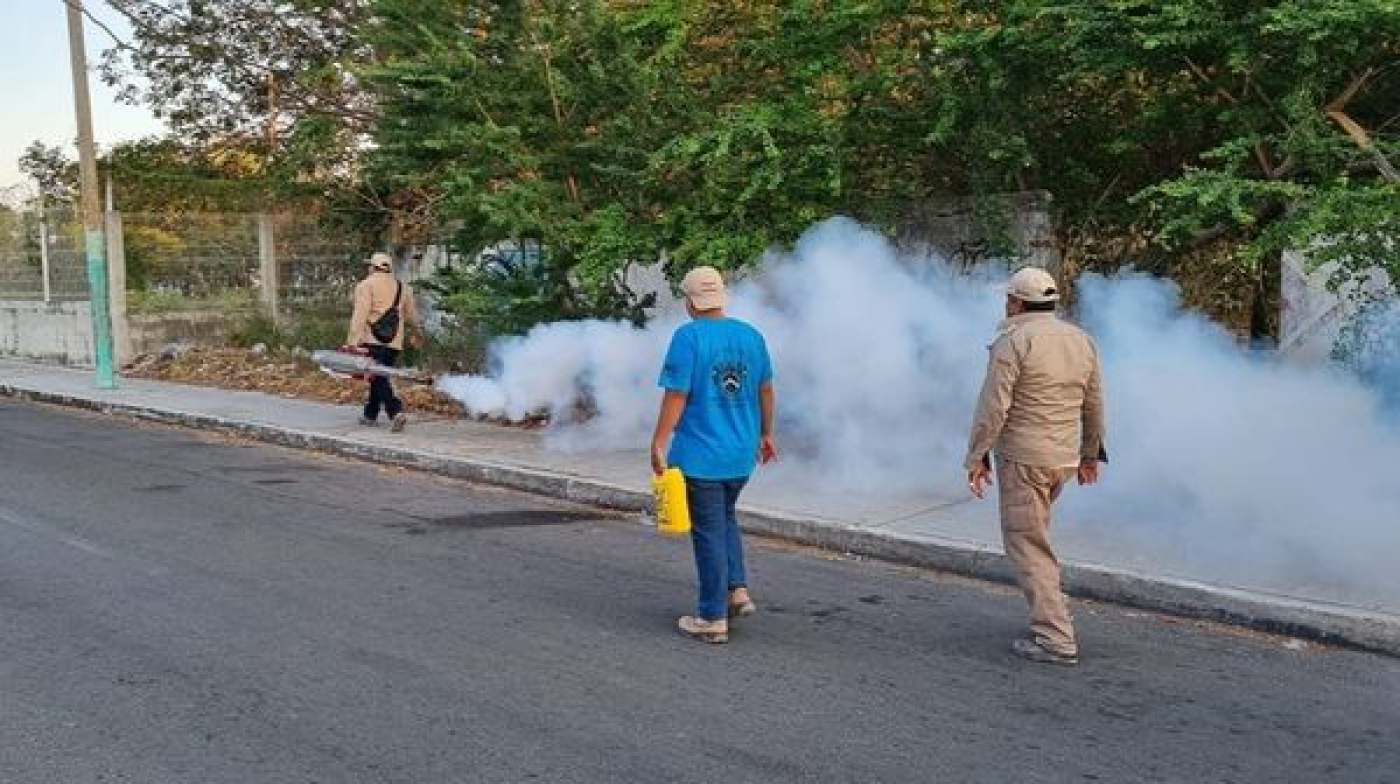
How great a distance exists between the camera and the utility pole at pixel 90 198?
1700 cm

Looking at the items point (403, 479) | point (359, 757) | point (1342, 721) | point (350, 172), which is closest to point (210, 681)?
point (359, 757)

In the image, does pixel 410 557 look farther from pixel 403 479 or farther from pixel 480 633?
pixel 403 479

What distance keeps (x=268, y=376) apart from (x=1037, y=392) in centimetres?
1395

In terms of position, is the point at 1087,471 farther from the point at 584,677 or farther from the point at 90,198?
the point at 90,198

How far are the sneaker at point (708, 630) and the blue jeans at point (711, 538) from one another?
28 millimetres

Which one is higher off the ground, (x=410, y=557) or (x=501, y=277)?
(x=501, y=277)

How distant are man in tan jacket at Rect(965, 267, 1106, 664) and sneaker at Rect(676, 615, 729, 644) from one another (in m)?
1.29

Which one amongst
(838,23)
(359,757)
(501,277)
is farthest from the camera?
(501,277)

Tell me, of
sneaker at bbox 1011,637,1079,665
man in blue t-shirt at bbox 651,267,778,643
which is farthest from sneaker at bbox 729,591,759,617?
sneaker at bbox 1011,637,1079,665

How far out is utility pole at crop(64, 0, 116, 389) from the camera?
A: 17000 millimetres

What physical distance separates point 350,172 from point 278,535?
1231 centimetres

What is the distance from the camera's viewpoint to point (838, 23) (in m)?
9.98

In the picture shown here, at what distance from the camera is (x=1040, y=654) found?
18.0 ft

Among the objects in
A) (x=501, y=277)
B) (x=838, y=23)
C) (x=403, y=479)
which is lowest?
(x=403, y=479)
